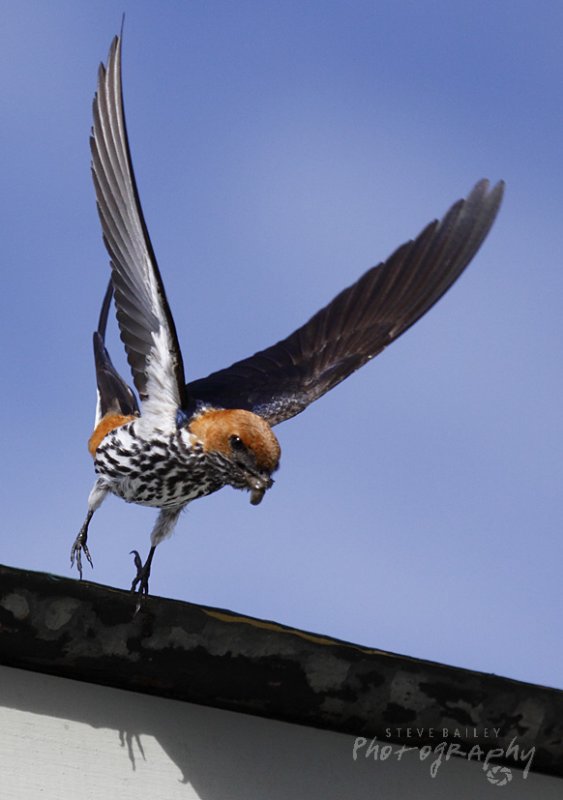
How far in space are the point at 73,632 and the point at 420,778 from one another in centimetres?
157

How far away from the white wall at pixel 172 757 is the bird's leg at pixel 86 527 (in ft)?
8.66

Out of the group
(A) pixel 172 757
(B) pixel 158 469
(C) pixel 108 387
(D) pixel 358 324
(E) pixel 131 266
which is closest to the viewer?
(A) pixel 172 757

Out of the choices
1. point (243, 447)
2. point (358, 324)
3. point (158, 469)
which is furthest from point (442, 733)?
point (358, 324)

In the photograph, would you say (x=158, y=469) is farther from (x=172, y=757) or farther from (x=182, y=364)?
(x=172, y=757)

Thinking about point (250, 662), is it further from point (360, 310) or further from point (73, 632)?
point (360, 310)

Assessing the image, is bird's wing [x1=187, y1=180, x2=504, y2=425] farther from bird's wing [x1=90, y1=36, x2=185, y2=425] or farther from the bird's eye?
the bird's eye

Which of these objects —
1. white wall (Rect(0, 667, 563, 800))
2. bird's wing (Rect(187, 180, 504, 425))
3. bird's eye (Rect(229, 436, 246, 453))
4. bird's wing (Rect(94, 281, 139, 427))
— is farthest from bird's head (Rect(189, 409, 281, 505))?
white wall (Rect(0, 667, 563, 800))

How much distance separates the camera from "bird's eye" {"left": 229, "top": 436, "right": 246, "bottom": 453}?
21.7 ft

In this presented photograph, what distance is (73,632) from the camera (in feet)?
14.2

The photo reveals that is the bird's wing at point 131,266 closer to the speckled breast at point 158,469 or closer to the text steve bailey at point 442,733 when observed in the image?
the speckled breast at point 158,469

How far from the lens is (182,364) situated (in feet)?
22.4

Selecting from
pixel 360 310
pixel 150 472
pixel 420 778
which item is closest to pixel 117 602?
pixel 420 778

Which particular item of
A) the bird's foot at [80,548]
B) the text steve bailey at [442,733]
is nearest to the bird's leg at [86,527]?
the bird's foot at [80,548]

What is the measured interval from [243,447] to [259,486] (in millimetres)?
233
